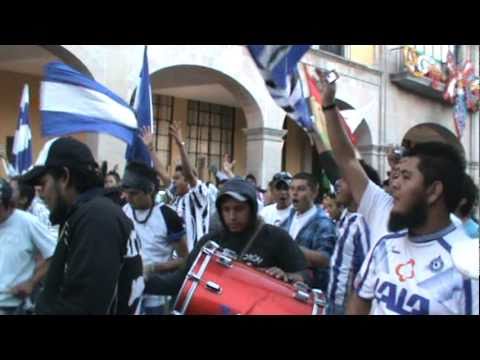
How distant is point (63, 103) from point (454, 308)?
148 inches

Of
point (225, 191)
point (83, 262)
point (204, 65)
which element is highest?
point (204, 65)

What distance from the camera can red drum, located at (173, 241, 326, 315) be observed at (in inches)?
121

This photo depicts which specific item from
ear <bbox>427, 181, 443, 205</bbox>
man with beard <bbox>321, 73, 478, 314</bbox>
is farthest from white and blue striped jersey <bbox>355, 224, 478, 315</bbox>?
ear <bbox>427, 181, 443, 205</bbox>

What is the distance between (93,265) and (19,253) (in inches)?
78.6

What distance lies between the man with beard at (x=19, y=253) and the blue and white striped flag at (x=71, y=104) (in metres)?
0.84

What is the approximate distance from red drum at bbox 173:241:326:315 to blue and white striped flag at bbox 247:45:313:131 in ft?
3.39

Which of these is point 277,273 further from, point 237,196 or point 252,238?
point 237,196

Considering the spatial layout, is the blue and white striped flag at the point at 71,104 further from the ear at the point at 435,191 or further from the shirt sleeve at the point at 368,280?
the ear at the point at 435,191

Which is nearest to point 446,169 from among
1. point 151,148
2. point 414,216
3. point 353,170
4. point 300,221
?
point 414,216

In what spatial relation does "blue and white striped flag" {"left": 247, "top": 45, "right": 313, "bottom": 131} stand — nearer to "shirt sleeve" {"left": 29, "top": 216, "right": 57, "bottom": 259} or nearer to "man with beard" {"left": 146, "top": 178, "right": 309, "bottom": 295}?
"man with beard" {"left": 146, "top": 178, "right": 309, "bottom": 295}

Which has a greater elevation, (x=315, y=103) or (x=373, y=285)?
(x=315, y=103)

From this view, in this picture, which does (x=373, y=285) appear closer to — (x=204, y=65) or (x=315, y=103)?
(x=315, y=103)
